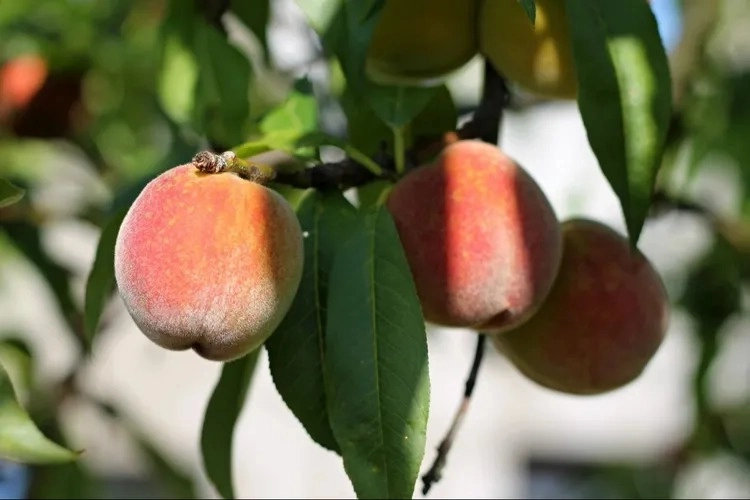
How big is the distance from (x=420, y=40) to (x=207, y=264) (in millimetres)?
309

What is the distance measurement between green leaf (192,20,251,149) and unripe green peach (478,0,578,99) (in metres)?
0.29

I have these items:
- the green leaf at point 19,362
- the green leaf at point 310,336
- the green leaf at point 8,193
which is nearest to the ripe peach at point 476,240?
the green leaf at point 310,336

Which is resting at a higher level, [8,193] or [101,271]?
[8,193]

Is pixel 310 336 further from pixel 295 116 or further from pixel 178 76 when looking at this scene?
pixel 178 76

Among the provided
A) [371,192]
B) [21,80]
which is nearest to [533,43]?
[371,192]

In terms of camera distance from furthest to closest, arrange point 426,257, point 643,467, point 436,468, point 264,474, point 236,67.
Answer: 1. point 264,474
2. point 643,467
3. point 236,67
4. point 436,468
5. point 426,257

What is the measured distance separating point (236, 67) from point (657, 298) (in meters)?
0.47

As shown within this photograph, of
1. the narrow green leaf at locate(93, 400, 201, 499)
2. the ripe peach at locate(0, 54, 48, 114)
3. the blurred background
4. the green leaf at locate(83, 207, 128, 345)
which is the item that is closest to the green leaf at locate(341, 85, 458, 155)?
the blurred background

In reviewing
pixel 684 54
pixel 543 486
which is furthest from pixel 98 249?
pixel 543 486

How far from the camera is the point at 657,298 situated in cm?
88

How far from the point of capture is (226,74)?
1.05 metres

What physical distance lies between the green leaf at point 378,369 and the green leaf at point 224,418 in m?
0.16

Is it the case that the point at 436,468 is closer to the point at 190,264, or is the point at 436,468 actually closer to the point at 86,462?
the point at 190,264

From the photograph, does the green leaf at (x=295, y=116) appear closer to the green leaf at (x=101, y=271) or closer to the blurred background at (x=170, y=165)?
the blurred background at (x=170, y=165)
